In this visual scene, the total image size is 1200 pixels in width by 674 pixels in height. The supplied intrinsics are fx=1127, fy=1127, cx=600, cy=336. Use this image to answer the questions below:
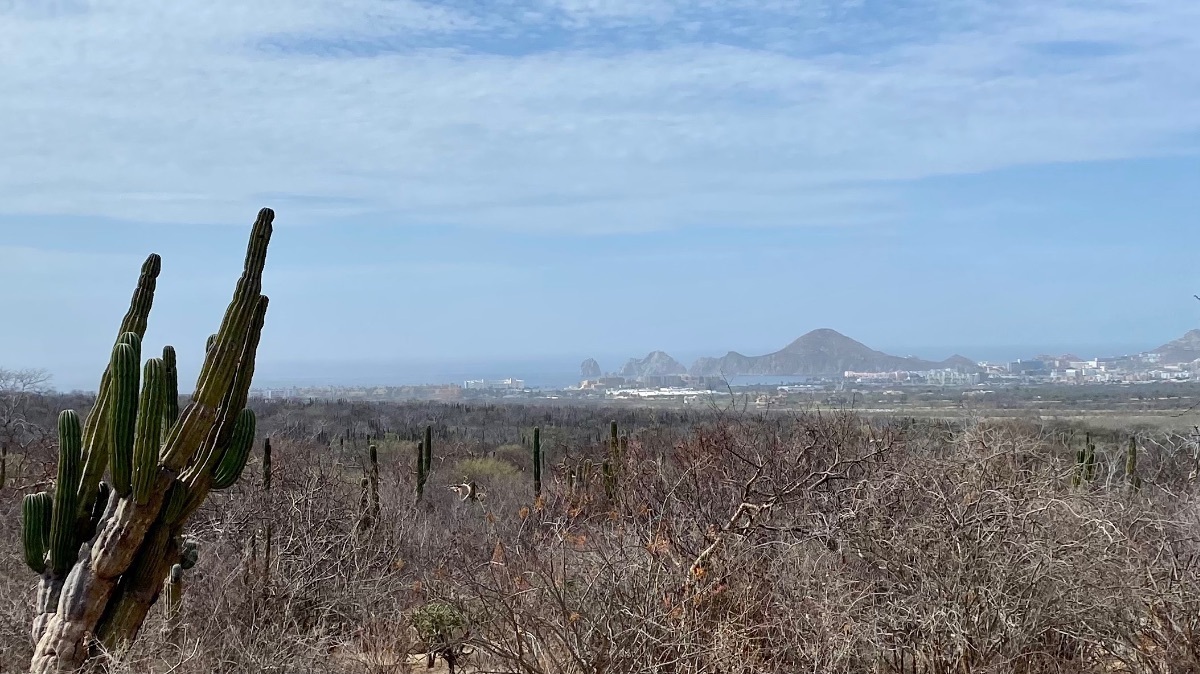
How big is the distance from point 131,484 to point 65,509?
50 centimetres

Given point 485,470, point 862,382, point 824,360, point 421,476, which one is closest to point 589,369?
point 824,360

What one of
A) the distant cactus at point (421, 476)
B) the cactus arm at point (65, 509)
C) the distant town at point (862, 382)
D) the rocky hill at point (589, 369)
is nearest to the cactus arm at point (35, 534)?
the cactus arm at point (65, 509)

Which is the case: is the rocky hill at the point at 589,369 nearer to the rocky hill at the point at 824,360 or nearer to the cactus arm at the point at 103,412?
the rocky hill at the point at 824,360

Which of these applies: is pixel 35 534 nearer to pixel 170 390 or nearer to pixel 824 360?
pixel 170 390

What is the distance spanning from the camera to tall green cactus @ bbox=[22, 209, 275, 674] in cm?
777

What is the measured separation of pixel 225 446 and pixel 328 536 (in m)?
3.72

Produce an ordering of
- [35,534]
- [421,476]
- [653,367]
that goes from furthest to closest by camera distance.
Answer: [653,367]
[421,476]
[35,534]

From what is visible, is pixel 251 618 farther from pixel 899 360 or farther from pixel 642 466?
pixel 899 360

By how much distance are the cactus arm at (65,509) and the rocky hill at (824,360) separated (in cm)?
10034

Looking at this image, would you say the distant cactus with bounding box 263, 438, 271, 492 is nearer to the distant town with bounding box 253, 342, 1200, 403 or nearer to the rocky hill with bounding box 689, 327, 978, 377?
the distant town with bounding box 253, 342, 1200, 403

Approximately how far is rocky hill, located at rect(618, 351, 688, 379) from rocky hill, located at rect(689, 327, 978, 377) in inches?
317

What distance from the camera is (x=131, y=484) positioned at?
7926 mm

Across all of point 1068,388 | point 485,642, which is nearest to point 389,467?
point 485,642

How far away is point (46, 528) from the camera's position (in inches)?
318
